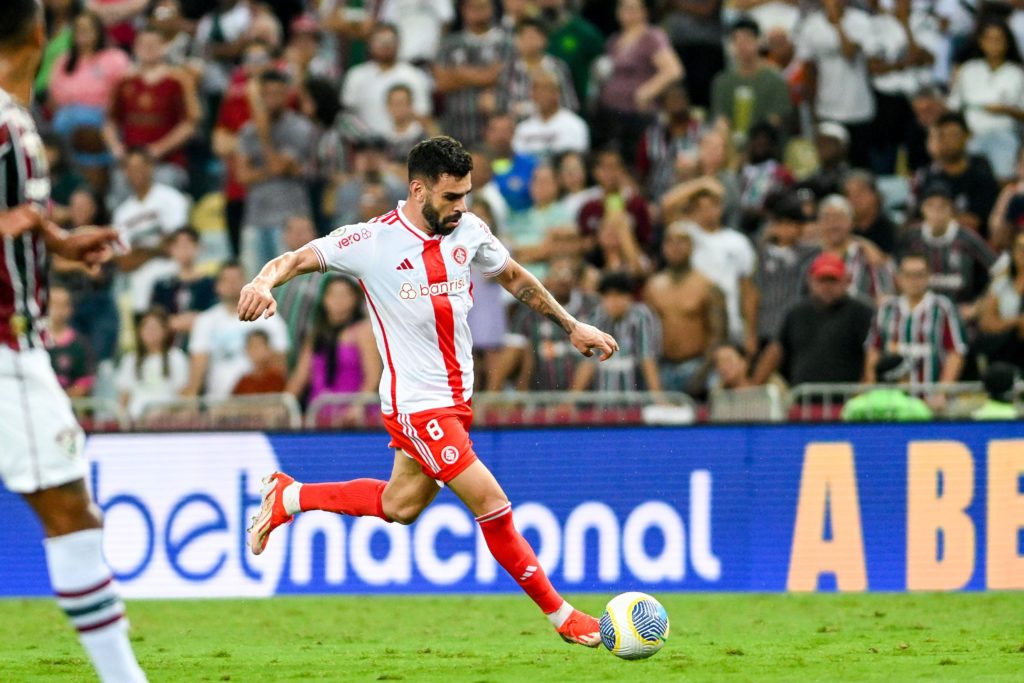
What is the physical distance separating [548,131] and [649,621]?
957cm

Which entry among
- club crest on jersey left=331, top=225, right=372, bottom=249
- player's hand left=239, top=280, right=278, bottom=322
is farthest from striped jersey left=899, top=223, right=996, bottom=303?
player's hand left=239, top=280, right=278, bottom=322

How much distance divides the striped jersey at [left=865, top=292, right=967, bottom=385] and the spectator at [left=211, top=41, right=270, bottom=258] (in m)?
7.14

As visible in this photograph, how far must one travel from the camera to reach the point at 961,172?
1673 cm

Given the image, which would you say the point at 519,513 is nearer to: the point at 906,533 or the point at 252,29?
the point at 906,533

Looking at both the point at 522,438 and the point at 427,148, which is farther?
the point at 522,438

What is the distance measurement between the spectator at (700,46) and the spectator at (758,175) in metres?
1.55

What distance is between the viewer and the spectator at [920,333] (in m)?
14.7

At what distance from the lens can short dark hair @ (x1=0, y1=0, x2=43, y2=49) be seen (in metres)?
7.14

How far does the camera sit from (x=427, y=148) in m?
9.18

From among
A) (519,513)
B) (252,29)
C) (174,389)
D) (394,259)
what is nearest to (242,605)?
(519,513)

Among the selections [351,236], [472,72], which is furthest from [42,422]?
[472,72]

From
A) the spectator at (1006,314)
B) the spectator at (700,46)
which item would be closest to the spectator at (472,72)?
the spectator at (700,46)

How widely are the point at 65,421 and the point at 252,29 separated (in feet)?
44.5

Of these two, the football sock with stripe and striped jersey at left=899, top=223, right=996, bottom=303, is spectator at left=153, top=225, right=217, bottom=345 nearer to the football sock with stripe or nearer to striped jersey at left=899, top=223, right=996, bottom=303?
striped jersey at left=899, top=223, right=996, bottom=303
